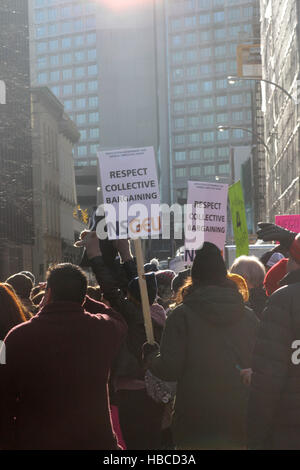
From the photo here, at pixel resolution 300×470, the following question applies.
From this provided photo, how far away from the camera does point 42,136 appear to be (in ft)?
235

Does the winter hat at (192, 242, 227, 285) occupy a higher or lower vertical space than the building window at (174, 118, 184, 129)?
lower

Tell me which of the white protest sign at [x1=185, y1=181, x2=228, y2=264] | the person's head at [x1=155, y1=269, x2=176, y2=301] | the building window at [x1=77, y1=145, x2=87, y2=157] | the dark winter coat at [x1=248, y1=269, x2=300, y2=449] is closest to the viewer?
the dark winter coat at [x1=248, y1=269, x2=300, y2=449]

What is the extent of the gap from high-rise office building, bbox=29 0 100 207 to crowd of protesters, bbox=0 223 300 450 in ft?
486

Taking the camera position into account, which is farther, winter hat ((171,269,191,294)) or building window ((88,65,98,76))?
building window ((88,65,98,76))

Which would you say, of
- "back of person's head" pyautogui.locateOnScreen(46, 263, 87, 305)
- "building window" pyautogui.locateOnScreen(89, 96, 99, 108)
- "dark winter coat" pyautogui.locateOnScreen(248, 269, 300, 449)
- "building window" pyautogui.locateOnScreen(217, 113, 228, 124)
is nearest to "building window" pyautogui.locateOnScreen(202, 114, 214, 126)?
"building window" pyautogui.locateOnScreen(217, 113, 228, 124)

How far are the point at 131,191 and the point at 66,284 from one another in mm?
2473

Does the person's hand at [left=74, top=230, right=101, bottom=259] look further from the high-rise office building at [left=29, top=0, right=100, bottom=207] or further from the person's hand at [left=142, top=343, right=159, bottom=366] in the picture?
the high-rise office building at [left=29, top=0, right=100, bottom=207]

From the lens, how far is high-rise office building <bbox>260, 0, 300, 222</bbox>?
1549 inches

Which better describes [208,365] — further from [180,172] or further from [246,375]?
[180,172]

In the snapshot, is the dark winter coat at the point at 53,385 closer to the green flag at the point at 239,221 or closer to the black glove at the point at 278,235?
the black glove at the point at 278,235

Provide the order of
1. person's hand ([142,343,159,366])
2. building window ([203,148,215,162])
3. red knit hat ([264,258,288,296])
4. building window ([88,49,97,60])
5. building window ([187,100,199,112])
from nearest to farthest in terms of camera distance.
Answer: red knit hat ([264,258,288,296]) < person's hand ([142,343,159,366]) < building window ([203,148,215,162]) < building window ([187,100,199,112]) < building window ([88,49,97,60])

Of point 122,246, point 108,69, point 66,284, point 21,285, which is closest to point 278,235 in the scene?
point 66,284

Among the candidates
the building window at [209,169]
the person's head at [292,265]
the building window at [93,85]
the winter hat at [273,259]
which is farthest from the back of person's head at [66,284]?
the building window at [93,85]

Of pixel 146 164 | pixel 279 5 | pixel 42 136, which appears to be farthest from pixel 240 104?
pixel 146 164
